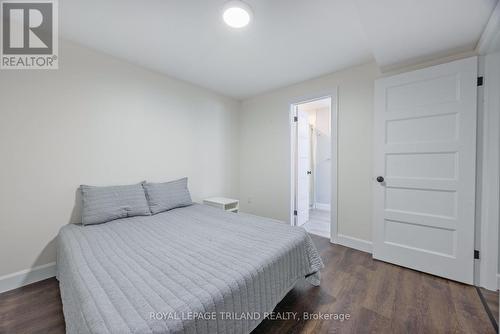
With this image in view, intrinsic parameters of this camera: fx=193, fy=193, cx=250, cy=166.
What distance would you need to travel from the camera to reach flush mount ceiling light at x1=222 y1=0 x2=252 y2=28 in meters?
1.51

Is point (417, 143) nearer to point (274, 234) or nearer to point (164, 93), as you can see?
point (274, 234)

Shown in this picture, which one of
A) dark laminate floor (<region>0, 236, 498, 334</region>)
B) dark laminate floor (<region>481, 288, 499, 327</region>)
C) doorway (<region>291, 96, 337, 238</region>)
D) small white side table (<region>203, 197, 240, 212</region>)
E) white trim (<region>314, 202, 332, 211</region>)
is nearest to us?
dark laminate floor (<region>0, 236, 498, 334</region>)

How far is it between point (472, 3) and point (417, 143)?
113cm

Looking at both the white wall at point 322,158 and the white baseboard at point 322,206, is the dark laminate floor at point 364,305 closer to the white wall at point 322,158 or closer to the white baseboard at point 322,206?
the white baseboard at point 322,206

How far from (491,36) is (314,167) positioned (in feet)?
11.8

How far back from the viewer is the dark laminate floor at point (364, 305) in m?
1.35

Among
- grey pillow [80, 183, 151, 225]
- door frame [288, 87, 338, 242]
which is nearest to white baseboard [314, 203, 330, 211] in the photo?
door frame [288, 87, 338, 242]

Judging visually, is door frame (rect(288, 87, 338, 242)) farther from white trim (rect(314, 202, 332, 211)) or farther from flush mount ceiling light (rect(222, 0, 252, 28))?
white trim (rect(314, 202, 332, 211))

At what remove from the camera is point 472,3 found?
1381 millimetres

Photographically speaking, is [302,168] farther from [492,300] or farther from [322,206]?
[492,300]

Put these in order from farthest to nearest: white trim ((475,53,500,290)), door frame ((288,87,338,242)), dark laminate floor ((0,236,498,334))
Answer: door frame ((288,87,338,242))
white trim ((475,53,500,290))
dark laminate floor ((0,236,498,334))

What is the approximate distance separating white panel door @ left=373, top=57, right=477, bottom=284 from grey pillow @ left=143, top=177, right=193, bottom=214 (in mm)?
2423

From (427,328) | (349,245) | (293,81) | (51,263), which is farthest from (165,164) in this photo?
(427,328)

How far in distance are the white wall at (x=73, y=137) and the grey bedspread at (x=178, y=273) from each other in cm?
39
